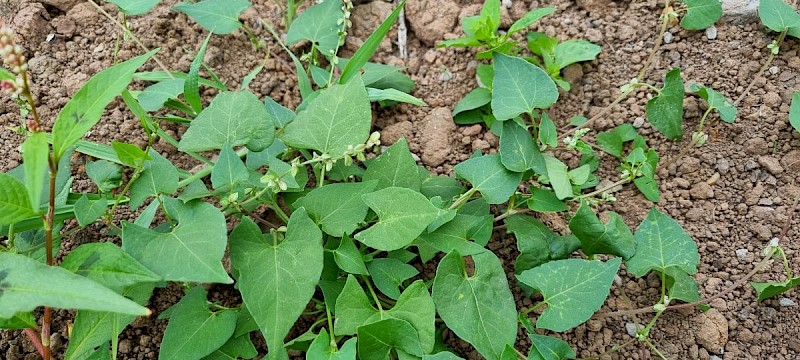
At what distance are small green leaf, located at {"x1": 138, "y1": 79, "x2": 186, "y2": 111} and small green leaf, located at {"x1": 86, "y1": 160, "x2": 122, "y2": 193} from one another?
16 centimetres

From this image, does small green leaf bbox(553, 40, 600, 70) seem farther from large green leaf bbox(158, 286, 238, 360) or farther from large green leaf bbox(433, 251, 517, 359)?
large green leaf bbox(158, 286, 238, 360)

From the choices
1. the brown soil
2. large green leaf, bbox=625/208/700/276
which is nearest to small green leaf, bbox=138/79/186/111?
the brown soil

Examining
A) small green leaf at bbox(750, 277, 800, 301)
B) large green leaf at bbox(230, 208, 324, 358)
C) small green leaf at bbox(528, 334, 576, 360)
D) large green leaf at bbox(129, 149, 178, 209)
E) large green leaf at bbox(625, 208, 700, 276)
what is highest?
large green leaf at bbox(129, 149, 178, 209)

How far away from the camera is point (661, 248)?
4.58ft

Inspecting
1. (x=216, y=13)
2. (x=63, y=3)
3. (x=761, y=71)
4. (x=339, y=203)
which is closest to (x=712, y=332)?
(x=761, y=71)

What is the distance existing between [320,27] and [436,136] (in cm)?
42

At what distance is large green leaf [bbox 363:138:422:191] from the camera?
1.42 meters

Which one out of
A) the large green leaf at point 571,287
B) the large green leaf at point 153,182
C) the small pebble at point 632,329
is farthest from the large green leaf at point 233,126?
the small pebble at point 632,329

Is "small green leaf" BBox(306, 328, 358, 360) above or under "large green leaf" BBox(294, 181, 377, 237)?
under

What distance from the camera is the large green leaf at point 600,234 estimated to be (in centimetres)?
136

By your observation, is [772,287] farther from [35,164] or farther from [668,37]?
[35,164]

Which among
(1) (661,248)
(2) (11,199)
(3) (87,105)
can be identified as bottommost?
(1) (661,248)

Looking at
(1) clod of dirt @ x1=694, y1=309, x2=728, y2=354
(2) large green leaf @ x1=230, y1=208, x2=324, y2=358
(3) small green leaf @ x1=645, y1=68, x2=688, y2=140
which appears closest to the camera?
(2) large green leaf @ x1=230, y1=208, x2=324, y2=358

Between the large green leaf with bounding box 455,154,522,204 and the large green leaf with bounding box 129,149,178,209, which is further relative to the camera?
the large green leaf with bounding box 455,154,522,204
